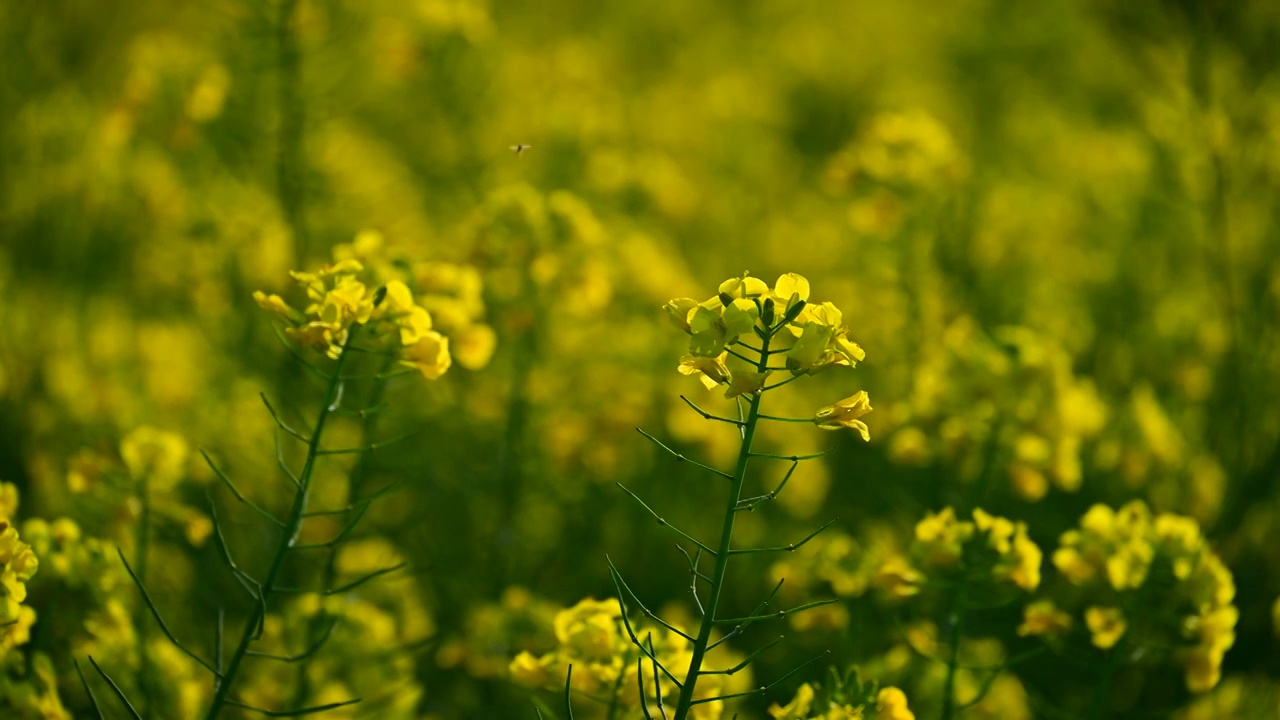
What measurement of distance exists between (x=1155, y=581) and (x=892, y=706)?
Answer: 2.06ft

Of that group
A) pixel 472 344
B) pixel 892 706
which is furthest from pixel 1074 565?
pixel 472 344

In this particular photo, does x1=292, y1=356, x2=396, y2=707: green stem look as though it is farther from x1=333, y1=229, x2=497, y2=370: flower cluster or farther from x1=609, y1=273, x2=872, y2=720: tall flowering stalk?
x1=609, y1=273, x2=872, y2=720: tall flowering stalk

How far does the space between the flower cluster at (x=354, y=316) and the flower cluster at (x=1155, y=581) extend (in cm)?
116

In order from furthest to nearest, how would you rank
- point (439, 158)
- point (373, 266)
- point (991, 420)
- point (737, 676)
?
point (439, 158) → point (991, 420) → point (737, 676) → point (373, 266)

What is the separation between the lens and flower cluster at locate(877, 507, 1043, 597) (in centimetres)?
200

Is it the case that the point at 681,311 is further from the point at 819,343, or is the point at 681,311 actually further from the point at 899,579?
the point at 899,579

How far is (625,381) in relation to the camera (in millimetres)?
3594

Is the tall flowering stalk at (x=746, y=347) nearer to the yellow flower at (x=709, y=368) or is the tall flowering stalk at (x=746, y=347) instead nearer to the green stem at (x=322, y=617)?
the yellow flower at (x=709, y=368)

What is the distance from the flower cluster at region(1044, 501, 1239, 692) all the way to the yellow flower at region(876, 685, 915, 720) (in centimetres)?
48

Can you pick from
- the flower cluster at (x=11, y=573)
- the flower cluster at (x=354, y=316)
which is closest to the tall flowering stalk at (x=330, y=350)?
the flower cluster at (x=354, y=316)

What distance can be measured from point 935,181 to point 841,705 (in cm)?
214

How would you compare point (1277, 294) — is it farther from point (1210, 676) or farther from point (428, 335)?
point (428, 335)

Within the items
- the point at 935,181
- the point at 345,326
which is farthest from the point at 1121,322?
the point at 345,326

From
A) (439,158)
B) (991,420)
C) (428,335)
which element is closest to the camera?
(428,335)
